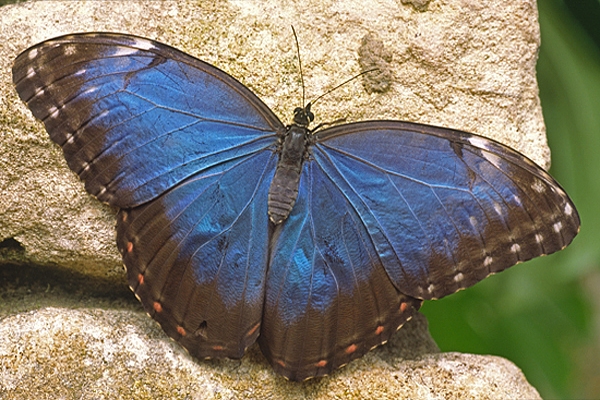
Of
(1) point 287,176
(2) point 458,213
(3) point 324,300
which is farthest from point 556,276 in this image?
(1) point 287,176

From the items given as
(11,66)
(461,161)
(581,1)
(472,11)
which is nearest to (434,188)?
(461,161)

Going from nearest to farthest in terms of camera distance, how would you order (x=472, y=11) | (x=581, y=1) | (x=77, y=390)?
→ 1. (x=77, y=390)
2. (x=472, y=11)
3. (x=581, y=1)

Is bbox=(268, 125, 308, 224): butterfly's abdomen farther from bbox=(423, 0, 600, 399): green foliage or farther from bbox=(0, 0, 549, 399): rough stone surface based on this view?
bbox=(423, 0, 600, 399): green foliage

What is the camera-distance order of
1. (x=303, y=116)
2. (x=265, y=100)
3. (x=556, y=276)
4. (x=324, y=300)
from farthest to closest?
(x=556, y=276) → (x=265, y=100) → (x=303, y=116) → (x=324, y=300)

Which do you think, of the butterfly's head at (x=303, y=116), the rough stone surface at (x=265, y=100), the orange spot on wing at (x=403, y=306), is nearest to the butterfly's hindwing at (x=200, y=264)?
the rough stone surface at (x=265, y=100)

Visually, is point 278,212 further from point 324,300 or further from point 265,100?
point 265,100

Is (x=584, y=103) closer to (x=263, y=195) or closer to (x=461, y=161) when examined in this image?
(x=461, y=161)
